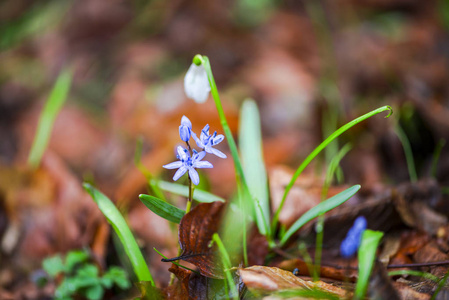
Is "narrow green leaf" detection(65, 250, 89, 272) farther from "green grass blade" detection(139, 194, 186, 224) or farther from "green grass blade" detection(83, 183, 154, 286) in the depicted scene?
"green grass blade" detection(139, 194, 186, 224)

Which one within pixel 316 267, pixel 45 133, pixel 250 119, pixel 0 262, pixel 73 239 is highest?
pixel 250 119

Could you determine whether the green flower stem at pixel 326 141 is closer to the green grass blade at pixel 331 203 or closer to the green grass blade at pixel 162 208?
the green grass blade at pixel 331 203

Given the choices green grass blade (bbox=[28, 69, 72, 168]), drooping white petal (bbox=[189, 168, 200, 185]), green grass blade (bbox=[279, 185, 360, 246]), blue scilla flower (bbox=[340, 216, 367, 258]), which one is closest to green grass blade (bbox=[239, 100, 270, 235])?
green grass blade (bbox=[279, 185, 360, 246])

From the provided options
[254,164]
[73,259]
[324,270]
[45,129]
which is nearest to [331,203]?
[324,270]

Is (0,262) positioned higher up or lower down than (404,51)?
lower down

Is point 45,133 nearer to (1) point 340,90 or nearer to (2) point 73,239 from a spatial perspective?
(2) point 73,239

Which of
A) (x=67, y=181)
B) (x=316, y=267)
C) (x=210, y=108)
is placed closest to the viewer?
(x=316, y=267)

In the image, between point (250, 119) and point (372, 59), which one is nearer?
Result: point (250, 119)

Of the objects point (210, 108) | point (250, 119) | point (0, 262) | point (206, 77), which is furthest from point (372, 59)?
point (0, 262)
